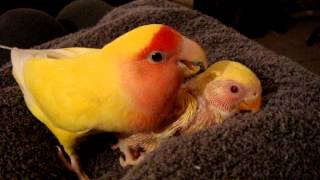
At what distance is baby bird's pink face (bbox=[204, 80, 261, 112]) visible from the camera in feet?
1.49

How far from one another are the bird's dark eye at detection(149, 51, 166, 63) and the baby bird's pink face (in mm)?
81

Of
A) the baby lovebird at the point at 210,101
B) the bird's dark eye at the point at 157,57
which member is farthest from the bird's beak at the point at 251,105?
the bird's dark eye at the point at 157,57

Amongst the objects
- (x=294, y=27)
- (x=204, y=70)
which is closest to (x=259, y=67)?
(x=204, y=70)

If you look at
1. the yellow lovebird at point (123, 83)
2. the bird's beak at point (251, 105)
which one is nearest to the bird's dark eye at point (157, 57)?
the yellow lovebird at point (123, 83)

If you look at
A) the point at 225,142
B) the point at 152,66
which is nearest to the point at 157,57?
the point at 152,66

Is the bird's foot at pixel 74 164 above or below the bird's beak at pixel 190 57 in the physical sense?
below

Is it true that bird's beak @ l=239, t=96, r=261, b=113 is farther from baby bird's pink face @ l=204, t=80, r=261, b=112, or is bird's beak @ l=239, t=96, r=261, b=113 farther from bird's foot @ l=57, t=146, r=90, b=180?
bird's foot @ l=57, t=146, r=90, b=180

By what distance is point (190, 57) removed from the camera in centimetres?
43

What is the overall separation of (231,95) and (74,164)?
22 cm

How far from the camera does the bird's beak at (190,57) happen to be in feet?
1.40

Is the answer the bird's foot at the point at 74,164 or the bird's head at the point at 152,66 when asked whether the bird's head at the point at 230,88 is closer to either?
the bird's head at the point at 152,66

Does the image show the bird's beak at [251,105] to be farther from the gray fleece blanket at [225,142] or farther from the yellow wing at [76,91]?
the yellow wing at [76,91]

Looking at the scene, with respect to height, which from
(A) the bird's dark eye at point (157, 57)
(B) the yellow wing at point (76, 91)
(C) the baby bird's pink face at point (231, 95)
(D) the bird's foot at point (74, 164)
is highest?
(A) the bird's dark eye at point (157, 57)

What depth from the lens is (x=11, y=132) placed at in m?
0.50
